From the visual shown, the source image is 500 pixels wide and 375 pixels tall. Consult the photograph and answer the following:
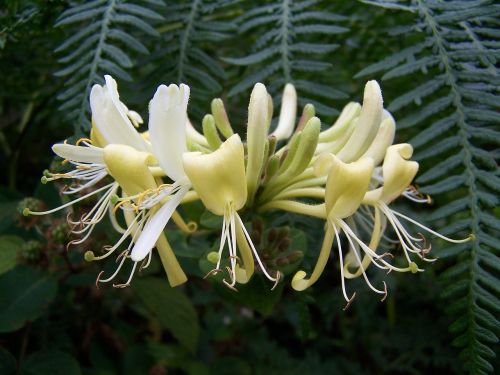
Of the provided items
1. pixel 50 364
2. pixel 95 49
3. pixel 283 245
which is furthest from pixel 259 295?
pixel 95 49

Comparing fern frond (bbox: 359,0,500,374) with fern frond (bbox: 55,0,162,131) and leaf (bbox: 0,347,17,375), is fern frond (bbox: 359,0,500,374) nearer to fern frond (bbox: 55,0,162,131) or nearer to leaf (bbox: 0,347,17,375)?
fern frond (bbox: 55,0,162,131)

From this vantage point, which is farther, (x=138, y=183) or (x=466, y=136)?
(x=466, y=136)

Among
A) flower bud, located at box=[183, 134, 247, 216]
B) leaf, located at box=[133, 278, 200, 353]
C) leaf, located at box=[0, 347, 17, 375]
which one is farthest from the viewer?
leaf, located at box=[133, 278, 200, 353]

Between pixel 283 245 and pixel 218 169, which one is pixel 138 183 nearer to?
pixel 218 169

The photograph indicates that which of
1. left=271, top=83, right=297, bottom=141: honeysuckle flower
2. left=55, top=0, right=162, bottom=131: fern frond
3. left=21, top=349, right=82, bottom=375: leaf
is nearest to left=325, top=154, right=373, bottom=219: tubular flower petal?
left=271, top=83, right=297, bottom=141: honeysuckle flower

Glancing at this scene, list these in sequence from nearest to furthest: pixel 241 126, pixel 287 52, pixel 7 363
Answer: pixel 7 363 < pixel 287 52 < pixel 241 126

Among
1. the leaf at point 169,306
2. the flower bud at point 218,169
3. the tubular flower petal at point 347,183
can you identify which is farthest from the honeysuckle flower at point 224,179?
the leaf at point 169,306
